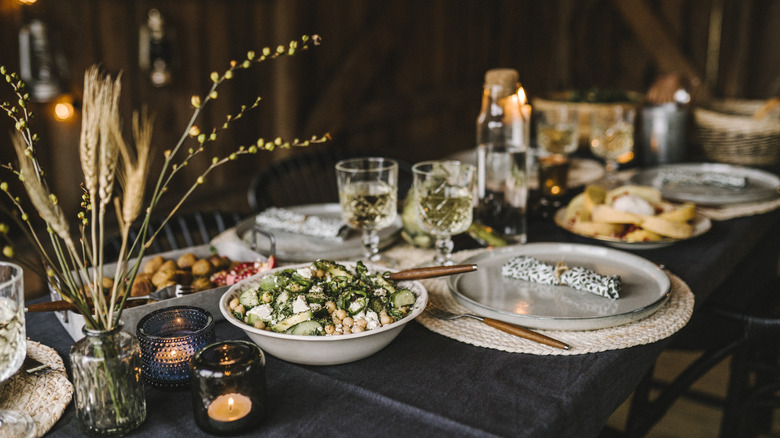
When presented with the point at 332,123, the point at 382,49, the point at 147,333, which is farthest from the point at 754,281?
the point at 382,49

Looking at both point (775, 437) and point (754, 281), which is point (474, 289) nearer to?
point (754, 281)

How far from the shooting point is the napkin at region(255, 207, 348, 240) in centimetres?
154

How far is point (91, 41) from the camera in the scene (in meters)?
2.95

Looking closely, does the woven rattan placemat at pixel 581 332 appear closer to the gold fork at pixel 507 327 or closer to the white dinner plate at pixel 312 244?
the gold fork at pixel 507 327

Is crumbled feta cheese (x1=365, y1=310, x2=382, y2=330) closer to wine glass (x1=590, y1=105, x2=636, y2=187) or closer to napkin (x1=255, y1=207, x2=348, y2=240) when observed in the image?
napkin (x1=255, y1=207, x2=348, y2=240)

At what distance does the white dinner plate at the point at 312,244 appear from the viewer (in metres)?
1.42

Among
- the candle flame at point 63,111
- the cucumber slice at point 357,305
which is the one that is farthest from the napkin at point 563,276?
the candle flame at point 63,111

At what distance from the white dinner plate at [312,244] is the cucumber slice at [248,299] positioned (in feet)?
1.11

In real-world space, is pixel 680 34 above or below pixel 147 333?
above

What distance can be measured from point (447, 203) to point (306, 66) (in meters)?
3.04

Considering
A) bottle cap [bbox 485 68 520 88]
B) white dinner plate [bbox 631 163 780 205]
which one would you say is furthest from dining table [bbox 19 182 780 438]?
white dinner plate [bbox 631 163 780 205]

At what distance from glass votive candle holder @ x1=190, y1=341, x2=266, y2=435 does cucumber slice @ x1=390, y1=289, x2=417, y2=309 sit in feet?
0.91

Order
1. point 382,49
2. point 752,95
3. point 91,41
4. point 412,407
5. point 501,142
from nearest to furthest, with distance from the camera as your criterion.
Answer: point 412,407, point 501,142, point 91,41, point 382,49, point 752,95

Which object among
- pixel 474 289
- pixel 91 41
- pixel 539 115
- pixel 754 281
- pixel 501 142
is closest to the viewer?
pixel 474 289
